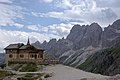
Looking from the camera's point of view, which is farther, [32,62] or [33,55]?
[33,55]

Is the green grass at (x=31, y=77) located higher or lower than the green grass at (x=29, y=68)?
lower

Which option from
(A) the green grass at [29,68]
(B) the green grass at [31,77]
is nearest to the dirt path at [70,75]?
(B) the green grass at [31,77]

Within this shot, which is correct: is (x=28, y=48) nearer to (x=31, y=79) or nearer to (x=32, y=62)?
(x=32, y=62)

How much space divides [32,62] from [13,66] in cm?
695

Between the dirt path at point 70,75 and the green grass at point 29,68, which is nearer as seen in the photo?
the dirt path at point 70,75

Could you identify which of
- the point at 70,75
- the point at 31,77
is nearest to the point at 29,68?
the point at 31,77

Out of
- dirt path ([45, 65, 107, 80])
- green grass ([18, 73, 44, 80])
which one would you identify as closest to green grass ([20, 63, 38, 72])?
dirt path ([45, 65, 107, 80])

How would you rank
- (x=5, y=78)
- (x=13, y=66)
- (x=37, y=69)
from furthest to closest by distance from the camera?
(x=13, y=66) < (x=37, y=69) < (x=5, y=78)

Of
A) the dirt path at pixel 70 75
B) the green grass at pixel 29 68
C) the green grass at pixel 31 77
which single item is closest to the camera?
the dirt path at pixel 70 75

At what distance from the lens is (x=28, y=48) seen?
356ft

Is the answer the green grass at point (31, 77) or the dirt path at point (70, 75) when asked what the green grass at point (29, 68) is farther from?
the green grass at point (31, 77)

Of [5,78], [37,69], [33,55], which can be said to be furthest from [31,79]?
[33,55]

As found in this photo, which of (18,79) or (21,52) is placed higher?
(21,52)

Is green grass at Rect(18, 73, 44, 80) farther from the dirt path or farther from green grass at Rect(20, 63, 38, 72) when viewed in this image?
green grass at Rect(20, 63, 38, 72)
